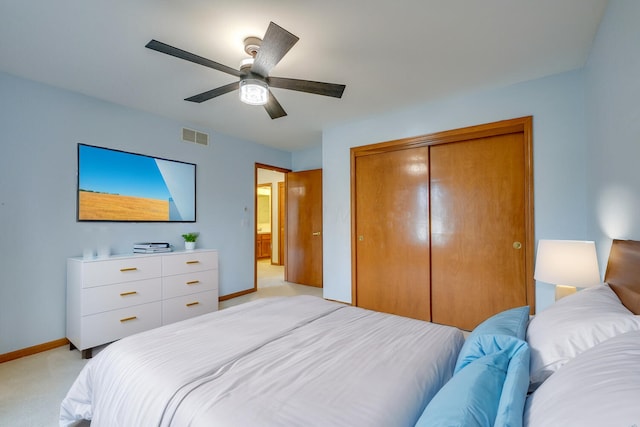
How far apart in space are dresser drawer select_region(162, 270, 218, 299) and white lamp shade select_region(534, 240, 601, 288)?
314 centimetres

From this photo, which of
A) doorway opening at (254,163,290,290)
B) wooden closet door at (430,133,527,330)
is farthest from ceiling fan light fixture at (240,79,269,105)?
doorway opening at (254,163,290,290)

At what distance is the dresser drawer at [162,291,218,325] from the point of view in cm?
296

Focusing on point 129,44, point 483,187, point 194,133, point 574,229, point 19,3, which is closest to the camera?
point 19,3

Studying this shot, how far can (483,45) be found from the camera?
206cm

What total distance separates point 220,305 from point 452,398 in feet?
11.7

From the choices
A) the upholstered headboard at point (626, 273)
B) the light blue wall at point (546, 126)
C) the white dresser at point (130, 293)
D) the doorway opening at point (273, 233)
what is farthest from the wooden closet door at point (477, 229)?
the doorway opening at point (273, 233)

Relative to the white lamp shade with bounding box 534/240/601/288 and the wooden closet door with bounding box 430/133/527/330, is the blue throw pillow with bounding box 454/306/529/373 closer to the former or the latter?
the white lamp shade with bounding box 534/240/601/288

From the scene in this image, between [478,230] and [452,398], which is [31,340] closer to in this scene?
[452,398]

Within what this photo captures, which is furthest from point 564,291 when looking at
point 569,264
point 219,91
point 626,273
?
point 219,91

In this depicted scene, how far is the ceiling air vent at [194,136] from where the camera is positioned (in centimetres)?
361

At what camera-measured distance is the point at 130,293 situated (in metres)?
2.68

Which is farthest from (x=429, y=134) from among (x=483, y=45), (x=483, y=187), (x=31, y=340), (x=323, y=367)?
(x=31, y=340)

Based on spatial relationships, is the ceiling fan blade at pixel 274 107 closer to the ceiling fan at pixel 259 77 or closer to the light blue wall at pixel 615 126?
the ceiling fan at pixel 259 77

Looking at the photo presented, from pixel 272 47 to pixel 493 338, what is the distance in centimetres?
174
